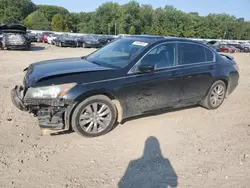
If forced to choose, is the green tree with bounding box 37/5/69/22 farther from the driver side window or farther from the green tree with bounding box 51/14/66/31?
the driver side window

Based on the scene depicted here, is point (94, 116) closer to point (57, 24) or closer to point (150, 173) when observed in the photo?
point (150, 173)

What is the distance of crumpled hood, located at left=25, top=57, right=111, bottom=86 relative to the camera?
161 inches

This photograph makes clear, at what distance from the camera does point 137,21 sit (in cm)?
9300

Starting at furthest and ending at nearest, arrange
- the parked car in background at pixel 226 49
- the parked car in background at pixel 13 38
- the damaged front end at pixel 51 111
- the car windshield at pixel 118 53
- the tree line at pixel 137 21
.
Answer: the tree line at pixel 137 21 → the parked car in background at pixel 226 49 → the parked car in background at pixel 13 38 → the car windshield at pixel 118 53 → the damaged front end at pixel 51 111

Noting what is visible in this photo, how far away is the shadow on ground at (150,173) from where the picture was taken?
10.2 ft

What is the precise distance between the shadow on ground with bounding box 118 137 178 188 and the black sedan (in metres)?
1.00

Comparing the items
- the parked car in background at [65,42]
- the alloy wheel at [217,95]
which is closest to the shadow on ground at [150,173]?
the alloy wheel at [217,95]

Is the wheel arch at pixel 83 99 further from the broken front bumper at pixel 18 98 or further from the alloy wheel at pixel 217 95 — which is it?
the alloy wheel at pixel 217 95

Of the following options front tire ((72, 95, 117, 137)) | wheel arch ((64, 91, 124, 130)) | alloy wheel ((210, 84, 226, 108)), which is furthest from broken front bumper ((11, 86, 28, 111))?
alloy wheel ((210, 84, 226, 108))

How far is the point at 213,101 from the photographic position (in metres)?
5.86

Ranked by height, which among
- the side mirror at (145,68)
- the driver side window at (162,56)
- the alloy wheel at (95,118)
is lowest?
the alloy wheel at (95,118)

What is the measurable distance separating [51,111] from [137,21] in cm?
9309

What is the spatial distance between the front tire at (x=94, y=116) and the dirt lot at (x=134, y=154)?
0.48 feet

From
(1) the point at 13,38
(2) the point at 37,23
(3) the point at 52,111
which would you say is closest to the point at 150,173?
(3) the point at 52,111
